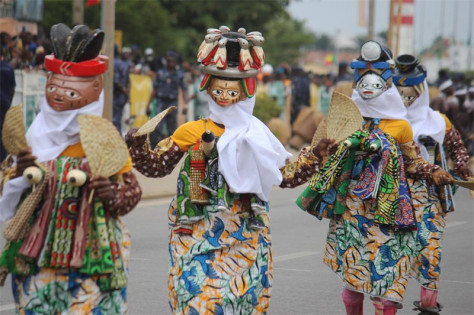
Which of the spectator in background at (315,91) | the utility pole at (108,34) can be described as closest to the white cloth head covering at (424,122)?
the utility pole at (108,34)

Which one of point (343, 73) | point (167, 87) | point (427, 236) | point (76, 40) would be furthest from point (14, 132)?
point (343, 73)

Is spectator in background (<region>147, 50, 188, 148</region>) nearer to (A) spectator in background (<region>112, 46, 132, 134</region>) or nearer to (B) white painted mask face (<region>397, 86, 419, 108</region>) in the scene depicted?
(A) spectator in background (<region>112, 46, 132, 134</region>)

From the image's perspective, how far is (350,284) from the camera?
7527mm

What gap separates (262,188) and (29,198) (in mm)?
1602

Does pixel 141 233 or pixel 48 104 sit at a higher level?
pixel 48 104

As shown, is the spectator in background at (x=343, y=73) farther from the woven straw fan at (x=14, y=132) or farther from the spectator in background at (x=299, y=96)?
the woven straw fan at (x=14, y=132)

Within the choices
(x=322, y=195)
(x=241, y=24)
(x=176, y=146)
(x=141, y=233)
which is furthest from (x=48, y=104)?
(x=241, y=24)

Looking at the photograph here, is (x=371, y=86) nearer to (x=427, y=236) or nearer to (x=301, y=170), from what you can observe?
(x=301, y=170)

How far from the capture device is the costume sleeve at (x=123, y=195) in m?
5.24

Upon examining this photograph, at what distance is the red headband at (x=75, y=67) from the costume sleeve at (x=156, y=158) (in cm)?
103

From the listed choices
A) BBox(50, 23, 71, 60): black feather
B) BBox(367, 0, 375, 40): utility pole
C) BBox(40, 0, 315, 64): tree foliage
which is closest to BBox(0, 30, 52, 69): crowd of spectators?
BBox(50, 23, 71, 60): black feather

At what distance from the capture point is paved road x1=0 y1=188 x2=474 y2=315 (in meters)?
8.80

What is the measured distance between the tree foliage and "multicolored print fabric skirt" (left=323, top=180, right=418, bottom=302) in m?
26.7

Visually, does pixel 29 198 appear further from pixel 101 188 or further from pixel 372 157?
pixel 372 157
